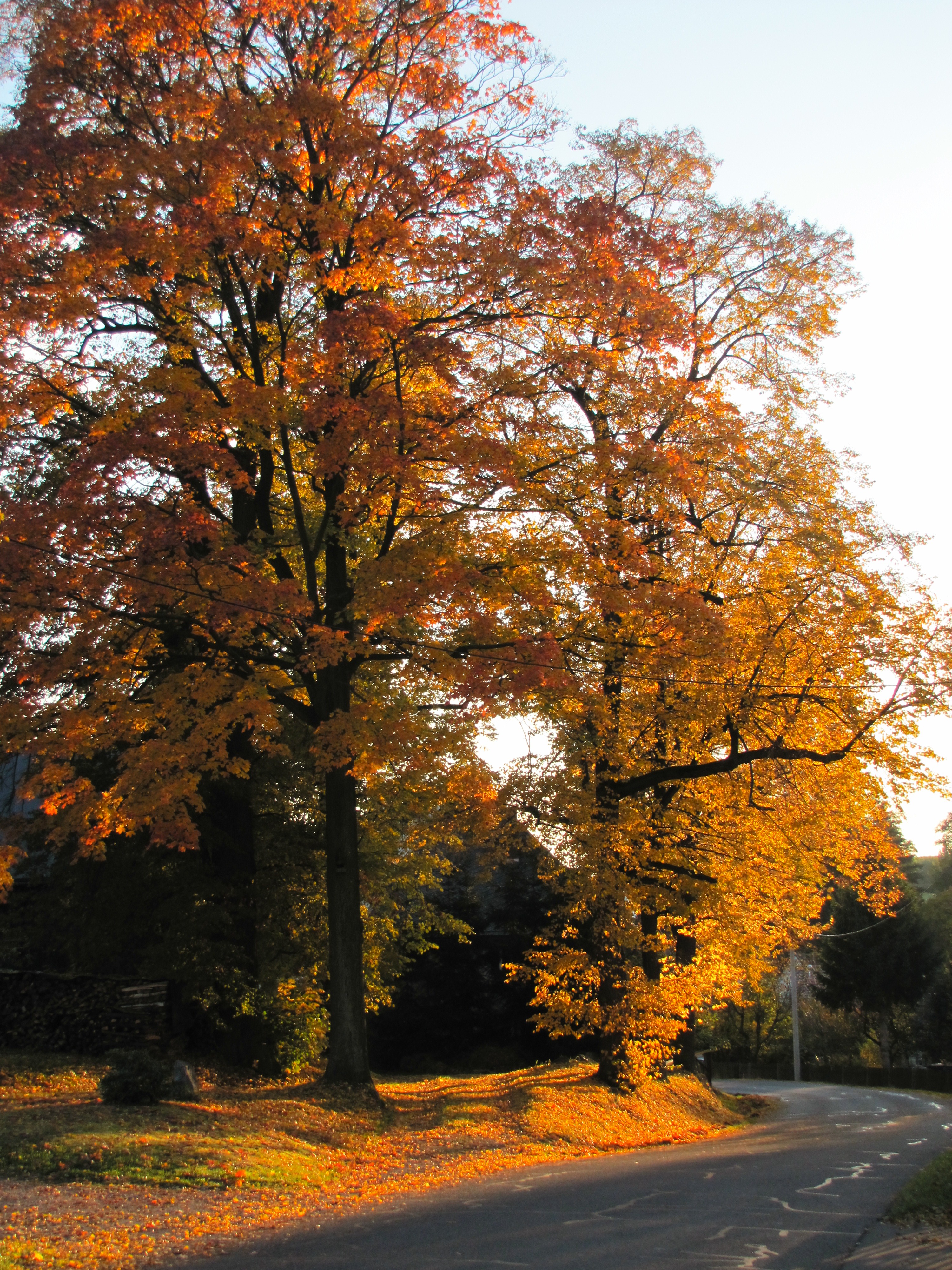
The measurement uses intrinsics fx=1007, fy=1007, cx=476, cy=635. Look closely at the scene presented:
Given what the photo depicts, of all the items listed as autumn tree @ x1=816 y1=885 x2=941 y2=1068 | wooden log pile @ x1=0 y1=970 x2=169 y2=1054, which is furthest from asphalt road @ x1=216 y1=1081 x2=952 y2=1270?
autumn tree @ x1=816 y1=885 x2=941 y2=1068

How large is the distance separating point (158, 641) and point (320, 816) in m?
Result: 5.74

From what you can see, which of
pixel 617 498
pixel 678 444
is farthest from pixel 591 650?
pixel 678 444

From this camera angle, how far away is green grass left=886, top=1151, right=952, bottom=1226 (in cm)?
833

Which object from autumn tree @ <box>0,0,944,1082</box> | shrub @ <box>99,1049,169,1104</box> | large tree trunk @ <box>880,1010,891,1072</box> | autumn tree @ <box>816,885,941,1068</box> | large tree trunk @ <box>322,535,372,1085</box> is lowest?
large tree trunk @ <box>880,1010,891,1072</box>

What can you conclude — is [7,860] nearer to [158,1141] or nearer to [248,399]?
[158,1141]

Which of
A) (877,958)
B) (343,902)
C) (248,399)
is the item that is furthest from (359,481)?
(877,958)

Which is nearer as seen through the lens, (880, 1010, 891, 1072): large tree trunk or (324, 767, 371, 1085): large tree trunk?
(324, 767, 371, 1085): large tree trunk

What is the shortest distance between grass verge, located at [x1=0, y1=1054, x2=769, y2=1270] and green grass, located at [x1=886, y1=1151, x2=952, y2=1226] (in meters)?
4.25

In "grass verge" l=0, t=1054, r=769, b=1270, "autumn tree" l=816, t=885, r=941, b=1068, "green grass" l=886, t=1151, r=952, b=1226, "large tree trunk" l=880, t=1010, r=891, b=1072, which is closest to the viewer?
"grass verge" l=0, t=1054, r=769, b=1270

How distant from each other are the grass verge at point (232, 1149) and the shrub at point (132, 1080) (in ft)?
0.81

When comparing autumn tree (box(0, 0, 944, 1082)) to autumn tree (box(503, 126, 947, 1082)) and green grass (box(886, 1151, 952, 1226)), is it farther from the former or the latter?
green grass (box(886, 1151, 952, 1226))

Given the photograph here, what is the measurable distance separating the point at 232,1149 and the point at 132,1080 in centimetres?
245

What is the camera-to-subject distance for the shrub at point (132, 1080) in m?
11.4

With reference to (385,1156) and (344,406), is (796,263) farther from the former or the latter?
(385,1156)
